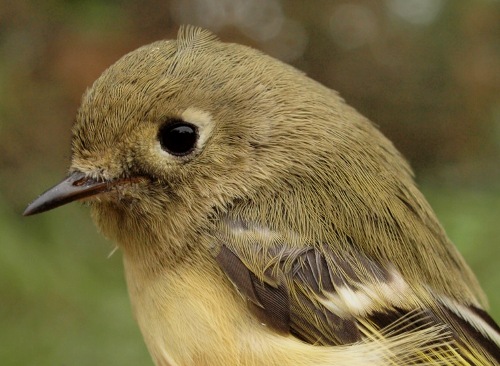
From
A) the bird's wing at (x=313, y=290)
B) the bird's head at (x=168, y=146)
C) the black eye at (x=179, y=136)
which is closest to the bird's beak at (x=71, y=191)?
the bird's head at (x=168, y=146)

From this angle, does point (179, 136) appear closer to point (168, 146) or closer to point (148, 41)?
point (168, 146)

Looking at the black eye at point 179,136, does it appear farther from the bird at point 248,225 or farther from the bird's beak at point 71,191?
the bird's beak at point 71,191

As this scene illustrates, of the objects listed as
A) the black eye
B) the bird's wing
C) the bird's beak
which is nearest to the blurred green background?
the bird's beak

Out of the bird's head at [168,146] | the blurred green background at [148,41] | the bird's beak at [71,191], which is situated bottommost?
the bird's beak at [71,191]

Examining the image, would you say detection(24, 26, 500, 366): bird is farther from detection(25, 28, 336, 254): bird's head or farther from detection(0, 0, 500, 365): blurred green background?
detection(0, 0, 500, 365): blurred green background

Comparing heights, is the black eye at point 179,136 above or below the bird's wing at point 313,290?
above

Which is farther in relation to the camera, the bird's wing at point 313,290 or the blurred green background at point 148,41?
the blurred green background at point 148,41

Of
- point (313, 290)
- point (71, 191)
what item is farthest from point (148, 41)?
point (313, 290)
